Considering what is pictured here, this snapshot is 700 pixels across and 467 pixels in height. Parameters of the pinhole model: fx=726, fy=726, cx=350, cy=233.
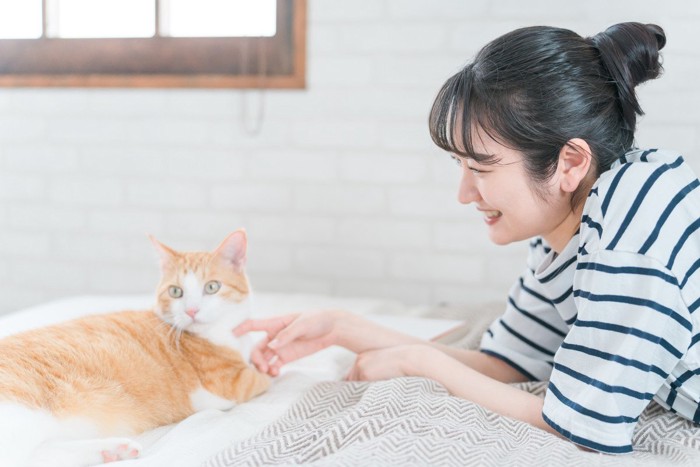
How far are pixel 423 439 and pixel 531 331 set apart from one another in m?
0.55

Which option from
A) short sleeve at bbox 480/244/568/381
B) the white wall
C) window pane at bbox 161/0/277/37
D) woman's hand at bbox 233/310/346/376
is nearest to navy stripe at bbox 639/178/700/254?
short sleeve at bbox 480/244/568/381

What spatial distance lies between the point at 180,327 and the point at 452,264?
3.81ft

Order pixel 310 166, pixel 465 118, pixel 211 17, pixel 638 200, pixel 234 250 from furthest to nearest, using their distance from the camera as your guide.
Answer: pixel 211 17 < pixel 310 166 < pixel 234 250 < pixel 465 118 < pixel 638 200

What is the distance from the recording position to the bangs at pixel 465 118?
105 centimetres

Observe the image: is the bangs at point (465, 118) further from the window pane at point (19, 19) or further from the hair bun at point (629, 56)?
the window pane at point (19, 19)

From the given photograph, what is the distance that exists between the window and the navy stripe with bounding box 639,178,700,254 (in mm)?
1431

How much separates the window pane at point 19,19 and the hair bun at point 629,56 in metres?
2.06

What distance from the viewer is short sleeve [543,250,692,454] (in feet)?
2.99

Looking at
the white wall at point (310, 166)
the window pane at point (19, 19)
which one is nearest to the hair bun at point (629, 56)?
the white wall at point (310, 166)

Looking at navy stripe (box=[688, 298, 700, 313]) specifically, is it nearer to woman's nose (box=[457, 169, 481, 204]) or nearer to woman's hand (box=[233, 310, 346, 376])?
woman's nose (box=[457, 169, 481, 204])

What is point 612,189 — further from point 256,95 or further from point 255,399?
point 256,95

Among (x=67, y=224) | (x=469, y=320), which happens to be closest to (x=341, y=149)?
(x=469, y=320)

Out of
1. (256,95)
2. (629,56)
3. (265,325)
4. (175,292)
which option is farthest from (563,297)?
(256,95)

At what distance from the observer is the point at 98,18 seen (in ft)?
8.16
